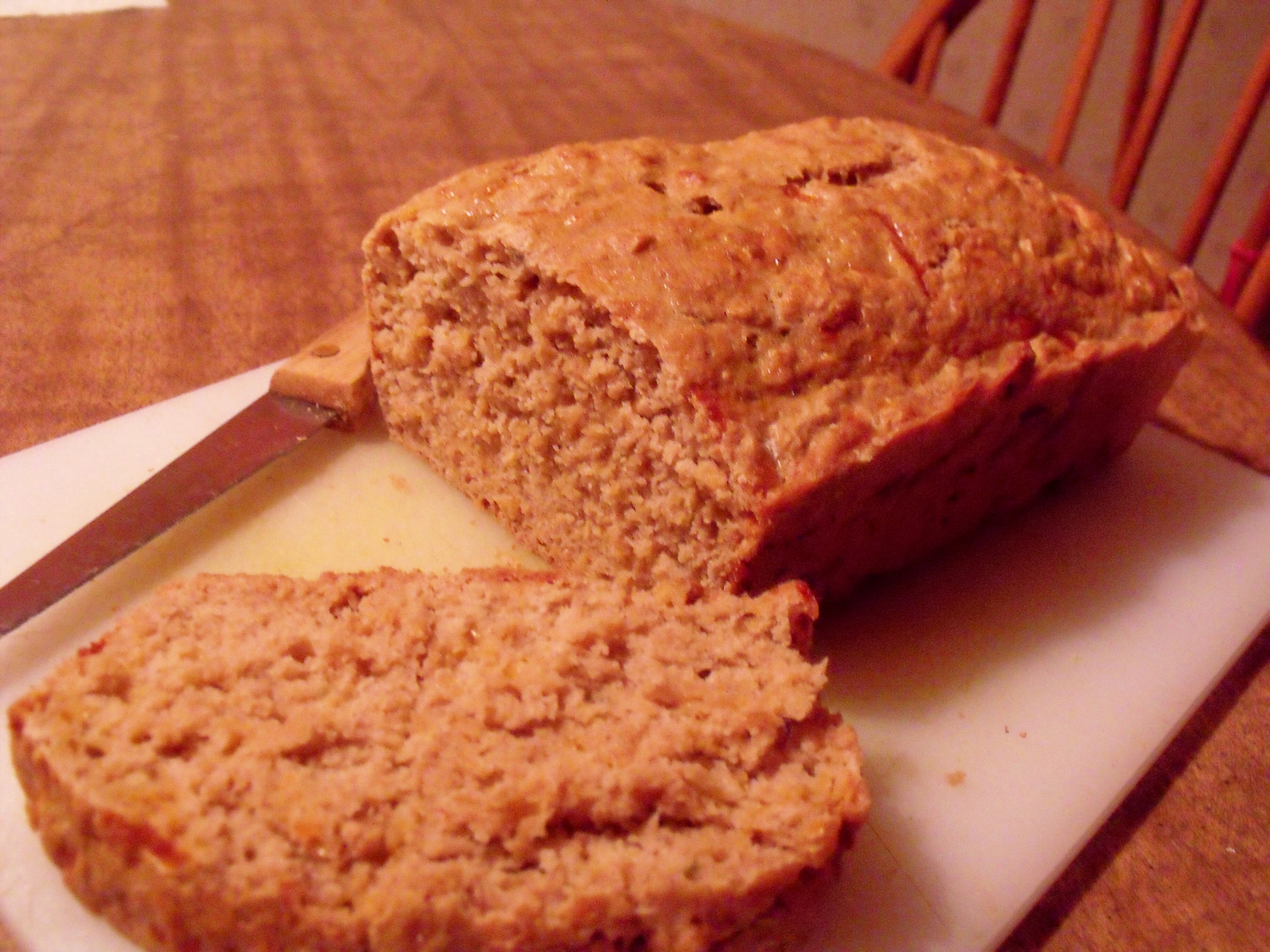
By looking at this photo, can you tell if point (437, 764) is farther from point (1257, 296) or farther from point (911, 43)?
point (911, 43)

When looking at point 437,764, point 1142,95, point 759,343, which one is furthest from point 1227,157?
point 437,764

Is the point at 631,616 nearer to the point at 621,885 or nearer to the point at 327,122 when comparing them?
the point at 621,885

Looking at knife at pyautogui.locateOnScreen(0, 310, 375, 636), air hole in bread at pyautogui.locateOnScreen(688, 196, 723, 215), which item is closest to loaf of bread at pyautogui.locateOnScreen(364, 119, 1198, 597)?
air hole in bread at pyautogui.locateOnScreen(688, 196, 723, 215)

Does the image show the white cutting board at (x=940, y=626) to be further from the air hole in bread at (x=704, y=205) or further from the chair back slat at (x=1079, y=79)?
the chair back slat at (x=1079, y=79)

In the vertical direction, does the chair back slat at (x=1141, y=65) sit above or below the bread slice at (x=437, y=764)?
above

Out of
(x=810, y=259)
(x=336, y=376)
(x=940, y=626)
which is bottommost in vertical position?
(x=940, y=626)

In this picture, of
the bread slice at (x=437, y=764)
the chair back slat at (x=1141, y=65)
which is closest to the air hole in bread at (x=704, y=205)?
the bread slice at (x=437, y=764)

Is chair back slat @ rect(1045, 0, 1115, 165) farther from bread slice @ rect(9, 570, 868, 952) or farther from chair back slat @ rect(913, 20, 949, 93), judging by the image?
bread slice @ rect(9, 570, 868, 952)
